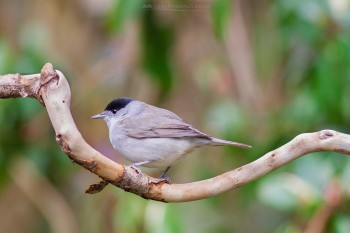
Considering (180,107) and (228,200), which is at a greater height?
(180,107)

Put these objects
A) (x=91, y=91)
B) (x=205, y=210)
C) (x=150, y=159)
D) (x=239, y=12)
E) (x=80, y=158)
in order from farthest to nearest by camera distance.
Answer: (x=205, y=210)
(x=239, y=12)
(x=91, y=91)
(x=150, y=159)
(x=80, y=158)

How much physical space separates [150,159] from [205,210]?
322 centimetres

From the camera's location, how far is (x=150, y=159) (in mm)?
1226

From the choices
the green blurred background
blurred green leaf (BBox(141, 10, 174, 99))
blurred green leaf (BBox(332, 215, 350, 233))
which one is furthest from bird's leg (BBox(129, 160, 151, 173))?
blurred green leaf (BBox(141, 10, 174, 99))

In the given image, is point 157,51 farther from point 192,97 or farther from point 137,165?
point 137,165

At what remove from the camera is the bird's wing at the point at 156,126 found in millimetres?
1250

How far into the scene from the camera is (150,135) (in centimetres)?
131

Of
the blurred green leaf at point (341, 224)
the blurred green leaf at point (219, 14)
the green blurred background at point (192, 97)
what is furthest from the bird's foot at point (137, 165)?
the blurred green leaf at point (341, 224)

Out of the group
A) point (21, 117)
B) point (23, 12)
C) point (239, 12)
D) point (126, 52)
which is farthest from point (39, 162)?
point (239, 12)

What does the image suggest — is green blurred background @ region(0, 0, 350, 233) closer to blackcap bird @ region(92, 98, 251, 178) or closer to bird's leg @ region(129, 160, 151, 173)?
blackcap bird @ region(92, 98, 251, 178)

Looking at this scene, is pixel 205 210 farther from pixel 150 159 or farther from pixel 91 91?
pixel 150 159

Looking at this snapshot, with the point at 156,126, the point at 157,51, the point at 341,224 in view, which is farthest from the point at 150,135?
the point at 157,51

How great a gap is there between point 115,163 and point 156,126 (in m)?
0.25

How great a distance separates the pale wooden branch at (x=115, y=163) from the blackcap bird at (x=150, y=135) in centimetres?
9
